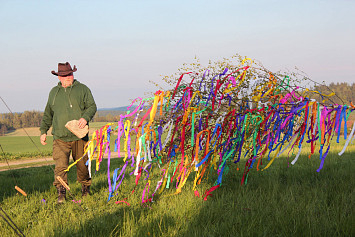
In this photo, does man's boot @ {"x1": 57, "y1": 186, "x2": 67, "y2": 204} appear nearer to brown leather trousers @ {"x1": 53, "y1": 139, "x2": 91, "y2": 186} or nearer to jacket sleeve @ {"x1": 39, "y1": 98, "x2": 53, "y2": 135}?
brown leather trousers @ {"x1": 53, "y1": 139, "x2": 91, "y2": 186}

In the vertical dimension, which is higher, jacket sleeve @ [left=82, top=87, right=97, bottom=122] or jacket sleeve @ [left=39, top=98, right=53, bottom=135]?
jacket sleeve @ [left=82, top=87, right=97, bottom=122]

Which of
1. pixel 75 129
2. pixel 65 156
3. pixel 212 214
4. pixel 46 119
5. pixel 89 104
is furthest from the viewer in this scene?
pixel 46 119

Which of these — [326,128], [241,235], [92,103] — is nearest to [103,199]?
[92,103]

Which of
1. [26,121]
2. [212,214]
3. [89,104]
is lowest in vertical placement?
[26,121]

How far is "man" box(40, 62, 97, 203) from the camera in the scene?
5.07 metres

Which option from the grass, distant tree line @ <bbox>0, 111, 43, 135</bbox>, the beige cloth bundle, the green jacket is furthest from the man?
distant tree line @ <bbox>0, 111, 43, 135</bbox>

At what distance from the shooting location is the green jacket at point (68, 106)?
5070 mm

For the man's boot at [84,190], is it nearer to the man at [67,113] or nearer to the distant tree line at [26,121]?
the man at [67,113]

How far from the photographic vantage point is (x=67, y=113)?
5.11 metres

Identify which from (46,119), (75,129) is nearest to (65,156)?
(75,129)

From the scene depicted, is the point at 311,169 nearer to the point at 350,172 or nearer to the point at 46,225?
the point at 350,172

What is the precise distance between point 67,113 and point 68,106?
0.42ft

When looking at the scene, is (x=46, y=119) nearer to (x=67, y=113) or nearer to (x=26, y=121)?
(x=67, y=113)

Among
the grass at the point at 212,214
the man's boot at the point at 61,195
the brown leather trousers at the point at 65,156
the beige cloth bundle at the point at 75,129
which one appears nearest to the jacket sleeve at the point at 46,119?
the brown leather trousers at the point at 65,156
